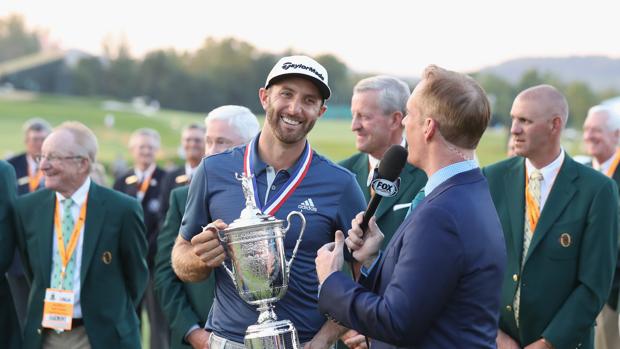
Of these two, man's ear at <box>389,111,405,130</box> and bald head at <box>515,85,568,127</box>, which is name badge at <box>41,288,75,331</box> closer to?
man's ear at <box>389,111,405,130</box>

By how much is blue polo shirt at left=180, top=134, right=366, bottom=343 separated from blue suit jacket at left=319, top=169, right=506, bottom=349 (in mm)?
838

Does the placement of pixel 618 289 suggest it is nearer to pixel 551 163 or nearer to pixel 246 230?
pixel 551 163

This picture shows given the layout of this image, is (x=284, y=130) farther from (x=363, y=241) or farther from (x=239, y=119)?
(x=239, y=119)

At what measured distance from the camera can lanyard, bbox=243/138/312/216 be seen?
4.29 m

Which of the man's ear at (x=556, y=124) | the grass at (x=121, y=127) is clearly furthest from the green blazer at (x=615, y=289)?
the grass at (x=121, y=127)

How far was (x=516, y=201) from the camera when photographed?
618 cm

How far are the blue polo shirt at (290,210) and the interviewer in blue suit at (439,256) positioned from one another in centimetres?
73

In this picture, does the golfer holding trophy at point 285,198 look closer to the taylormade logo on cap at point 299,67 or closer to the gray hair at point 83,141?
the taylormade logo on cap at point 299,67

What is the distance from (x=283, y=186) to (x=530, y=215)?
2.36 m

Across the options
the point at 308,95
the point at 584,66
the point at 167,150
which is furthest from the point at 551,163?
the point at 584,66

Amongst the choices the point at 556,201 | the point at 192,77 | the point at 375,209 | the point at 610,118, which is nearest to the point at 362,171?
the point at 556,201

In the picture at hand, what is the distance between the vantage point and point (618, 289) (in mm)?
8547

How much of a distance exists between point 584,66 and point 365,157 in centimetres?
10433

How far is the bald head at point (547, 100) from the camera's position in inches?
239
